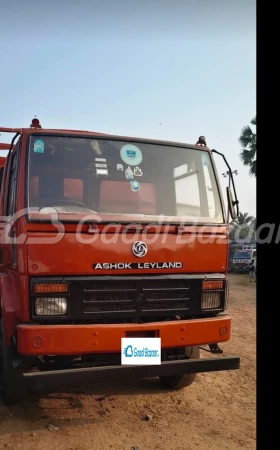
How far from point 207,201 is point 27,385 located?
8.25 feet

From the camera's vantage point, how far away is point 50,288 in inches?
139

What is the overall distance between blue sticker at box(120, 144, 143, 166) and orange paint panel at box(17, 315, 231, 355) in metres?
1.63

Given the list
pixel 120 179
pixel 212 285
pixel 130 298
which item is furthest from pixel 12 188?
pixel 212 285

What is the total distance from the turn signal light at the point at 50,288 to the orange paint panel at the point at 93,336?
29 cm

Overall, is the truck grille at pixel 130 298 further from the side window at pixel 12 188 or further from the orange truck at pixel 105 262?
the side window at pixel 12 188

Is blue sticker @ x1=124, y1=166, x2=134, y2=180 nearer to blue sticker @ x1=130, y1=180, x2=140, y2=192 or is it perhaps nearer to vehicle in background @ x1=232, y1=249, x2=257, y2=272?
blue sticker @ x1=130, y1=180, x2=140, y2=192

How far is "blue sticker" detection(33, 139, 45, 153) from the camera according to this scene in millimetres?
3861

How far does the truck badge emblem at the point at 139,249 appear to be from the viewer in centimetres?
382

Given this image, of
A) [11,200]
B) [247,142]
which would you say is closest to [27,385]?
[11,200]

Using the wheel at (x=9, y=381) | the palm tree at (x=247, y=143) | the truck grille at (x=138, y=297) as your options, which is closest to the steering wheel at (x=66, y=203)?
the truck grille at (x=138, y=297)

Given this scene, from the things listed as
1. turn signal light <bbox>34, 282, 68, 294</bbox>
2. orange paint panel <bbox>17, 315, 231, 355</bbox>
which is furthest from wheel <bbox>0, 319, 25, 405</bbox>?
turn signal light <bbox>34, 282, 68, 294</bbox>

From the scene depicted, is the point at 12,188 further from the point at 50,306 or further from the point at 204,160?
the point at 204,160

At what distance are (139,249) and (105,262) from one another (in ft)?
1.11
